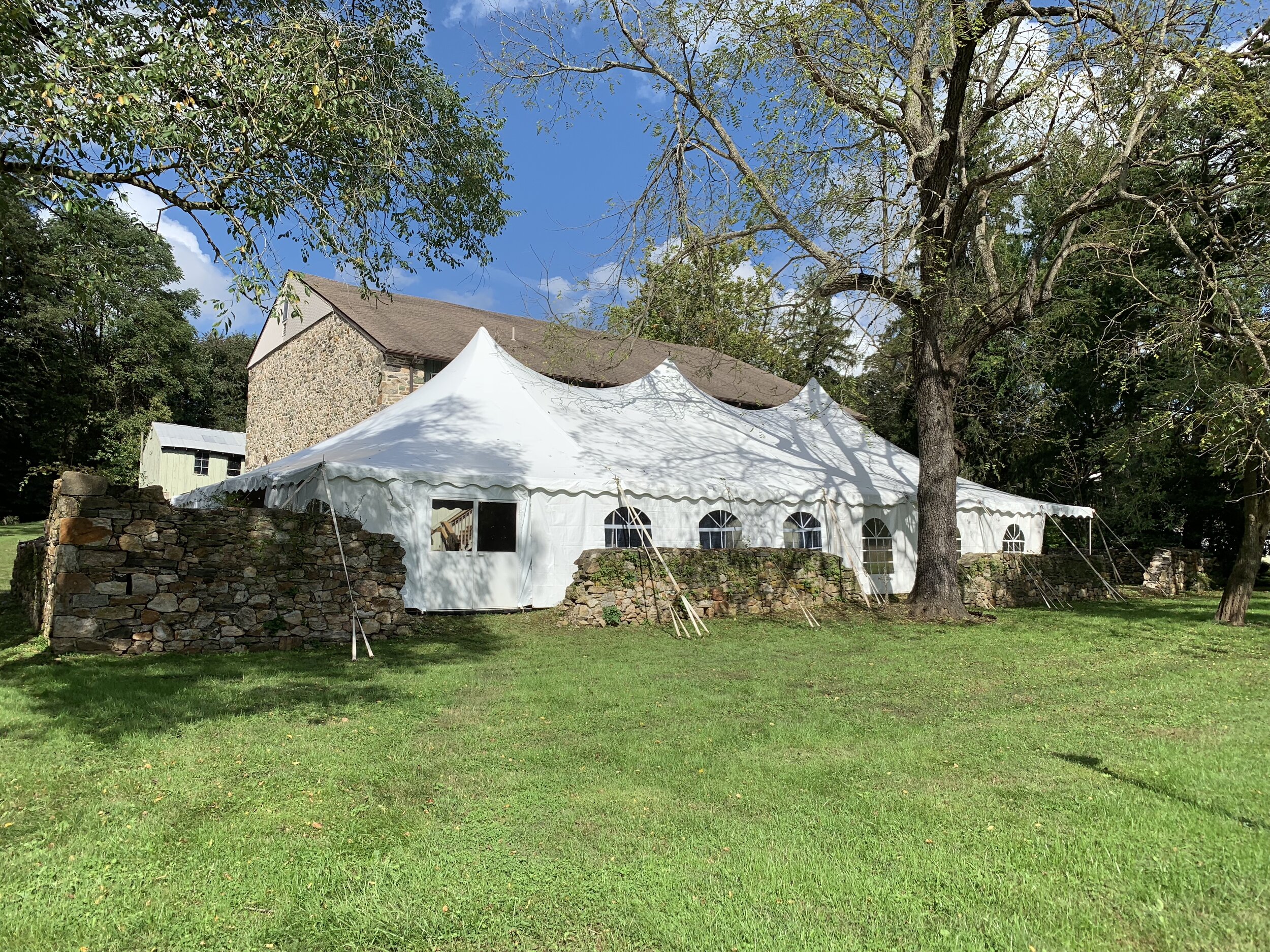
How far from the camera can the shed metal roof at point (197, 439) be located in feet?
104

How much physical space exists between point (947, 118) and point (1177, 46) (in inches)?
122

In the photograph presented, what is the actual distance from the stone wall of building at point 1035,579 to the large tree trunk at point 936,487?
163 centimetres

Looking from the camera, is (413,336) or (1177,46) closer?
(1177,46)

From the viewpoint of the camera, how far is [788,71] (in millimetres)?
10383

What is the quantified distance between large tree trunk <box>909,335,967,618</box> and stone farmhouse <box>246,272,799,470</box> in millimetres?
5168

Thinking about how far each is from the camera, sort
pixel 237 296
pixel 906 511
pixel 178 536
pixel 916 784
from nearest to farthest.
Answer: pixel 916 784 < pixel 237 296 < pixel 178 536 < pixel 906 511

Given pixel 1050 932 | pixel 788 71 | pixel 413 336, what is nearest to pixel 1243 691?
pixel 1050 932

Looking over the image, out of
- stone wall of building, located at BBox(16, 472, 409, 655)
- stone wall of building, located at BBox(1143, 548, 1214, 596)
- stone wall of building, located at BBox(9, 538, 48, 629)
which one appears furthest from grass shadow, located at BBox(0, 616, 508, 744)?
stone wall of building, located at BBox(1143, 548, 1214, 596)

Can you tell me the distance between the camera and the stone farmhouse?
1981 centimetres

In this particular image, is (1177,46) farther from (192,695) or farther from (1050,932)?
(192,695)

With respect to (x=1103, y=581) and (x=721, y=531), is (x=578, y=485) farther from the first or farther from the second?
(x=1103, y=581)

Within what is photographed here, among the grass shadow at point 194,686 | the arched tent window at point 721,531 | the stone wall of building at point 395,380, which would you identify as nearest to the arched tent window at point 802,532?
the arched tent window at point 721,531

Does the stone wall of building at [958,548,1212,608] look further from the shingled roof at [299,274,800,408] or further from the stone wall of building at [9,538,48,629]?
the stone wall of building at [9,538,48,629]

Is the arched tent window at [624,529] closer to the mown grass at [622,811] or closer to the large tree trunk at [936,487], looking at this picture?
the large tree trunk at [936,487]
